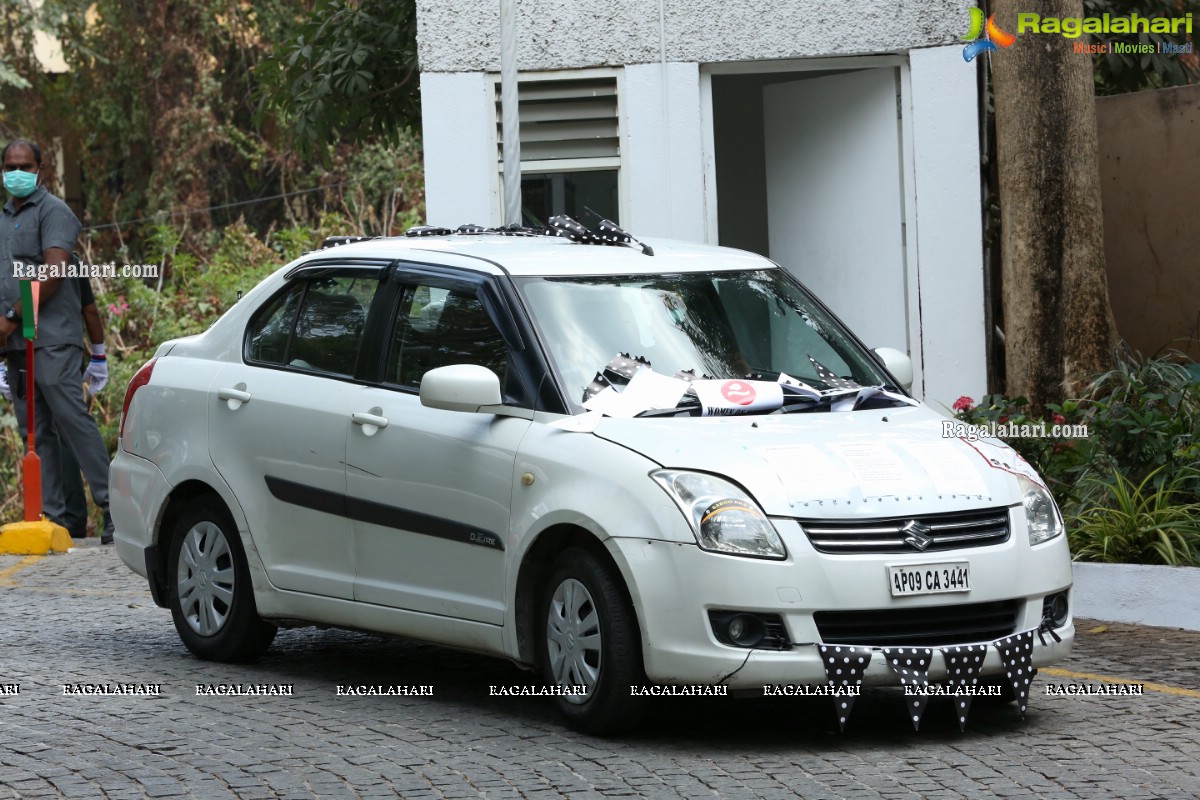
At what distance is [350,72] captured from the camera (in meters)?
15.6

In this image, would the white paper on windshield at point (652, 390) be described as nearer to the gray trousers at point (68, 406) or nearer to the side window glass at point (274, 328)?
the side window glass at point (274, 328)

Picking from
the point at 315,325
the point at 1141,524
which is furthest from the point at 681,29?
the point at 315,325

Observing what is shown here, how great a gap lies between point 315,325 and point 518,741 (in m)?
2.24

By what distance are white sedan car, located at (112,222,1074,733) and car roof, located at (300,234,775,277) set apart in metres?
0.02

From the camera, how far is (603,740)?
6.39m

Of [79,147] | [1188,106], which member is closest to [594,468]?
[1188,106]

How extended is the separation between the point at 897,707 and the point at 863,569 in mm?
1129

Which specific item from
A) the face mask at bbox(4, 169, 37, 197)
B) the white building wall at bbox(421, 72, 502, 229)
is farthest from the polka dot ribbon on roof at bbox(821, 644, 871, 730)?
the face mask at bbox(4, 169, 37, 197)

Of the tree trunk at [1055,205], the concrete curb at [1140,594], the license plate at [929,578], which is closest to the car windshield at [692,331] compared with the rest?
the license plate at [929,578]

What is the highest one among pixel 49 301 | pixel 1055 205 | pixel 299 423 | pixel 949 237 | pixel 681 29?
pixel 681 29

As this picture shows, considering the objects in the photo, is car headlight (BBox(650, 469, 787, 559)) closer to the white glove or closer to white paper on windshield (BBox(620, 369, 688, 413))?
white paper on windshield (BBox(620, 369, 688, 413))

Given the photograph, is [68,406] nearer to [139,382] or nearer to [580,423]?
[139,382]

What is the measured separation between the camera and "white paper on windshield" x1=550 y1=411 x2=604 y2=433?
6.53 meters

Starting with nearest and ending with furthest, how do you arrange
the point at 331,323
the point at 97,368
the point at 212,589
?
the point at 331,323
the point at 212,589
the point at 97,368
